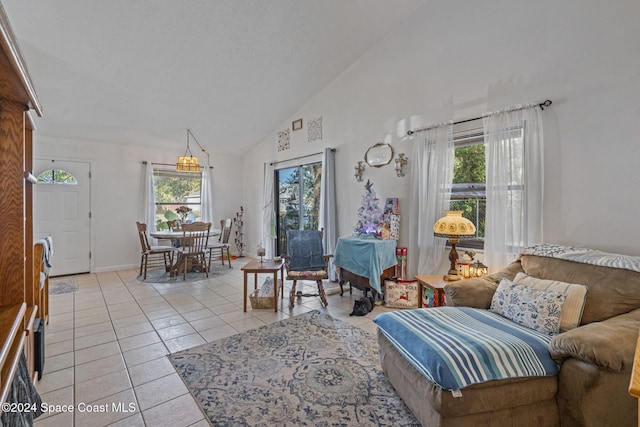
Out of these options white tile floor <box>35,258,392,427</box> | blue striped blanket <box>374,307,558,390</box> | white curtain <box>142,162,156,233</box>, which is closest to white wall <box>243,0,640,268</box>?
blue striped blanket <box>374,307,558,390</box>

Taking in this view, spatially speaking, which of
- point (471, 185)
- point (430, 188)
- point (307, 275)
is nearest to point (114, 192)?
point (307, 275)

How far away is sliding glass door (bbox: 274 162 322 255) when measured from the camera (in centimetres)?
518

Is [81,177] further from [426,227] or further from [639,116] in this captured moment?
[639,116]

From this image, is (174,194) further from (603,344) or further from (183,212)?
(603,344)

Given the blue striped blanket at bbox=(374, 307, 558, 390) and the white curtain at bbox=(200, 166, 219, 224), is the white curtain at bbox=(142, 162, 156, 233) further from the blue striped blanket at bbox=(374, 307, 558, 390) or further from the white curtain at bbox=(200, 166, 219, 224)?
the blue striped blanket at bbox=(374, 307, 558, 390)

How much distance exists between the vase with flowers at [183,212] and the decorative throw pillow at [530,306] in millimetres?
5564

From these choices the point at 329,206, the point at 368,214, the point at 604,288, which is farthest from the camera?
the point at 329,206

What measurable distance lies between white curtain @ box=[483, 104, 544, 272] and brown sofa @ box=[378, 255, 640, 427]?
34.4 inches

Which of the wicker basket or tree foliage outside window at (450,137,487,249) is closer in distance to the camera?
tree foliage outside window at (450,137,487,249)

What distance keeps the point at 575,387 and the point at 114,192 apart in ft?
21.8

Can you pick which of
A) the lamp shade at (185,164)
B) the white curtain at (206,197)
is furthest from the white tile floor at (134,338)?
the white curtain at (206,197)

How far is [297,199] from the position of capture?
18.5 ft

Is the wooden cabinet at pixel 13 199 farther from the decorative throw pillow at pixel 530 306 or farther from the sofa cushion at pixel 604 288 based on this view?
the sofa cushion at pixel 604 288

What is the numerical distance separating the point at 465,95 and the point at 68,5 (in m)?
3.90
